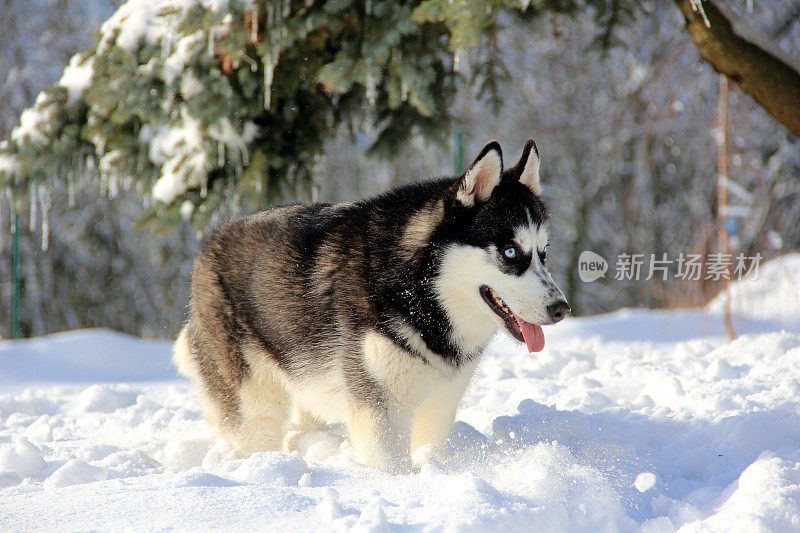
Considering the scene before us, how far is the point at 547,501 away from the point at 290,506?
89cm

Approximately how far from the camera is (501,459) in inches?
148

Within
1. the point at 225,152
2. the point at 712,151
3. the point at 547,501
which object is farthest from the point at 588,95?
the point at 547,501

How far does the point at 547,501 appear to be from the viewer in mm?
3082

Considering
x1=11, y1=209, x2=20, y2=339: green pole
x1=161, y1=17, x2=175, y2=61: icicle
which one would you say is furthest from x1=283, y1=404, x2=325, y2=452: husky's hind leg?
x1=11, y1=209, x2=20, y2=339: green pole

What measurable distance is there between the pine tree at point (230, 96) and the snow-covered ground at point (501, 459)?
180 cm

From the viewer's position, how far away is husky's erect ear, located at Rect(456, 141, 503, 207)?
3.69 meters

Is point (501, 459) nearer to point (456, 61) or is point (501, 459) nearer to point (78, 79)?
point (456, 61)

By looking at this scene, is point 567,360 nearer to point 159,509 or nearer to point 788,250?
point 159,509

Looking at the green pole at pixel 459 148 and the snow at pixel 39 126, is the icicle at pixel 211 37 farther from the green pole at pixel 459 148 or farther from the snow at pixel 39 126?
the green pole at pixel 459 148

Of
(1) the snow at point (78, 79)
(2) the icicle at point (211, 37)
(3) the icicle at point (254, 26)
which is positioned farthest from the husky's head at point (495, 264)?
(1) the snow at point (78, 79)

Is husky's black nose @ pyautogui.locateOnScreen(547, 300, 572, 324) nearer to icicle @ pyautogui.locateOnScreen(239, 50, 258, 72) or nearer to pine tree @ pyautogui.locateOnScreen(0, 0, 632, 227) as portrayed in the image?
pine tree @ pyautogui.locateOnScreen(0, 0, 632, 227)

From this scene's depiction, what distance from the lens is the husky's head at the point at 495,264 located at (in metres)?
3.60

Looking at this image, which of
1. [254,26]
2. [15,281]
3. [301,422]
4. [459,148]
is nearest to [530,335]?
[301,422]

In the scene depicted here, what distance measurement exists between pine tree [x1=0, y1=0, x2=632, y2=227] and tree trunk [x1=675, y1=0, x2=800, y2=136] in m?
1.20
